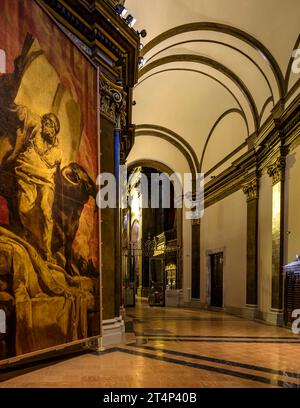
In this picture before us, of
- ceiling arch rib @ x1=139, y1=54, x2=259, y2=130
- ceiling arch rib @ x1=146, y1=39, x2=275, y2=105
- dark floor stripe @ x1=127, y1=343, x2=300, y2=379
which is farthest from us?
ceiling arch rib @ x1=139, y1=54, x2=259, y2=130

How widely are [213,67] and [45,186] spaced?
370 inches

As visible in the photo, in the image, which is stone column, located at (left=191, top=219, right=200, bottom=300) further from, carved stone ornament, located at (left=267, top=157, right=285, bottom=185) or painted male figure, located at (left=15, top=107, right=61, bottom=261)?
painted male figure, located at (left=15, top=107, right=61, bottom=261)


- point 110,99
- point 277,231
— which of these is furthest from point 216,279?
point 110,99

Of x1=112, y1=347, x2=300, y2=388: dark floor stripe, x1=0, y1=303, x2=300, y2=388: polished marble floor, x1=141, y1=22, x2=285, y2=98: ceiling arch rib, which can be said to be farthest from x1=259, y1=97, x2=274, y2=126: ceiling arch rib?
x1=112, y1=347, x2=300, y2=388: dark floor stripe

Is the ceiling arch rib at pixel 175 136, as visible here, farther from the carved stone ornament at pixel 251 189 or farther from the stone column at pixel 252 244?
the stone column at pixel 252 244

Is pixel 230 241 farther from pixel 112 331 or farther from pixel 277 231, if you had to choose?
pixel 112 331

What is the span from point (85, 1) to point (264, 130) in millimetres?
7240

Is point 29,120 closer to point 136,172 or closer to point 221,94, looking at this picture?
point 221,94

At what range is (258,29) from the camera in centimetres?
1030

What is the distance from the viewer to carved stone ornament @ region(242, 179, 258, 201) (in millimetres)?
12805

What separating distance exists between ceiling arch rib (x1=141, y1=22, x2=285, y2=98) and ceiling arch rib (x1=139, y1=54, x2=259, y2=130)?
1.36m

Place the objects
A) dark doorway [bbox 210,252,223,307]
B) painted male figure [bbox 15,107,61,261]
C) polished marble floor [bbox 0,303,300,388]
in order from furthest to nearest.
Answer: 1. dark doorway [bbox 210,252,223,307]
2. painted male figure [bbox 15,107,61,261]
3. polished marble floor [bbox 0,303,300,388]

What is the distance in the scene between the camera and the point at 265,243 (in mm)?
11898

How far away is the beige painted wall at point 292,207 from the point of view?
382 inches
